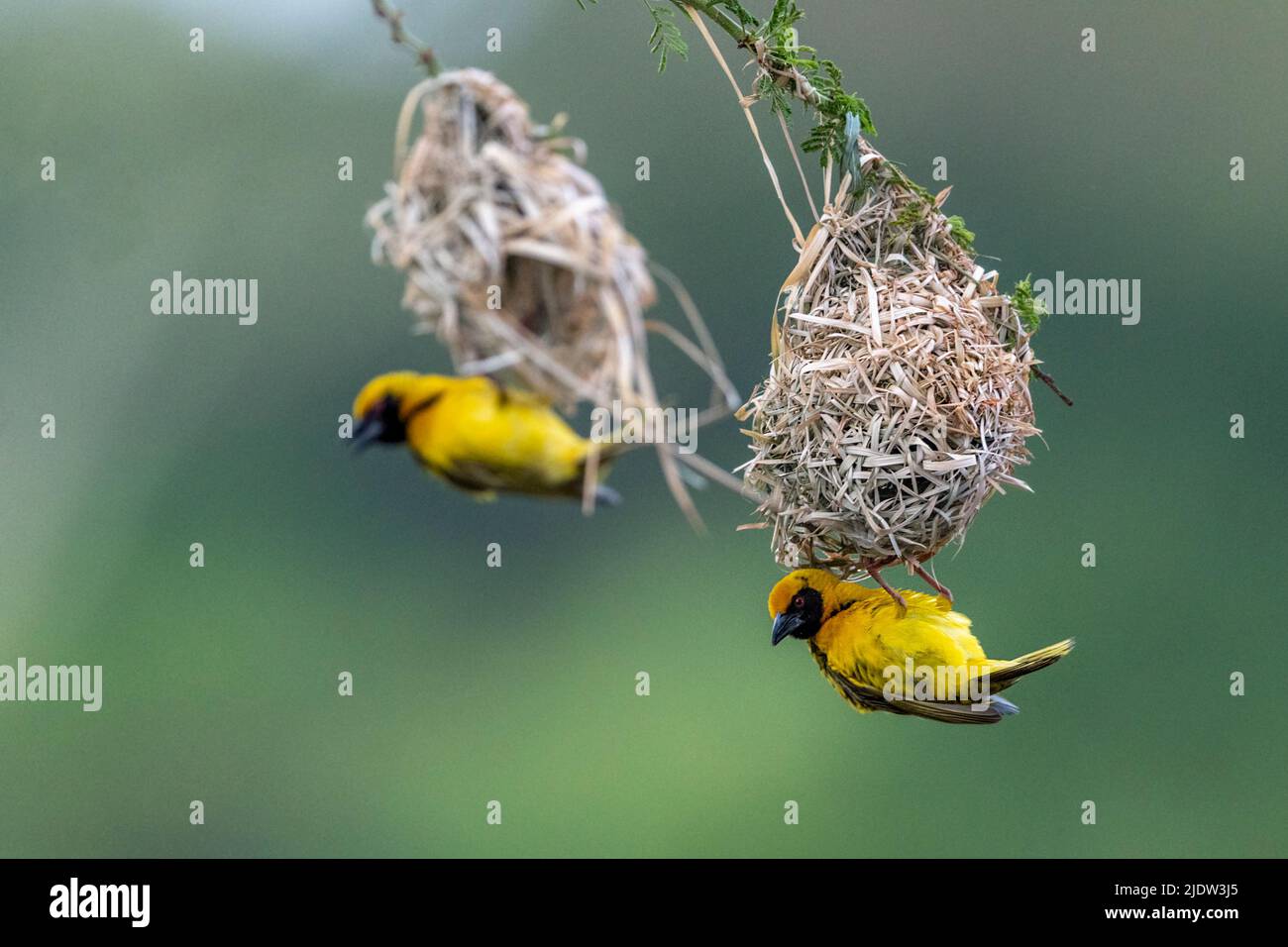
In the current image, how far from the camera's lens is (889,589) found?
2914 mm

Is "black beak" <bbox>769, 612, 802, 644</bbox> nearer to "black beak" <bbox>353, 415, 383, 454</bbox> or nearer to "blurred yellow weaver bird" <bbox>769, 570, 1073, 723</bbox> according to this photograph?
"blurred yellow weaver bird" <bbox>769, 570, 1073, 723</bbox>

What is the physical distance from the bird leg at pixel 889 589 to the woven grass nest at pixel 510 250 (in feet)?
3.52

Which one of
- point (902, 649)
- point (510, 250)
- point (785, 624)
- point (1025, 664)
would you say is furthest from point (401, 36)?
point (1025, 664)

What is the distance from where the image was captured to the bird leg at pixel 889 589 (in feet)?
9.48

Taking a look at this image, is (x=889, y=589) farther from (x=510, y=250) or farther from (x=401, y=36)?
(x=401, y=36)

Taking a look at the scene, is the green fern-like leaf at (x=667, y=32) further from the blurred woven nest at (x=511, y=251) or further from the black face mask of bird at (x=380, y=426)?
the black face mask of bird at (x=380, y=426)

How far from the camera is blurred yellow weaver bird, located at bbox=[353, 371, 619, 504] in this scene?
2.01 meters

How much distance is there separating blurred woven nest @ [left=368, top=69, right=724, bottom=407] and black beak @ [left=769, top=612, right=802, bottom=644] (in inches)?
42.7

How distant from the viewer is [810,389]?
276 centimetres

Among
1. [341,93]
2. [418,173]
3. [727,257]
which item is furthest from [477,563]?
[418,173]

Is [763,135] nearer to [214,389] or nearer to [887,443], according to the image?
[214,389]

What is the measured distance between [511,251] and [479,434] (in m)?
0.28

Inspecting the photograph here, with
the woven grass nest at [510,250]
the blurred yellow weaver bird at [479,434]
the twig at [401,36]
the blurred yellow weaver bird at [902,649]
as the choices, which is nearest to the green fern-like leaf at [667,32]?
the woven grass nest at [510,250]

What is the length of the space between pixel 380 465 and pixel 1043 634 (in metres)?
4.04
